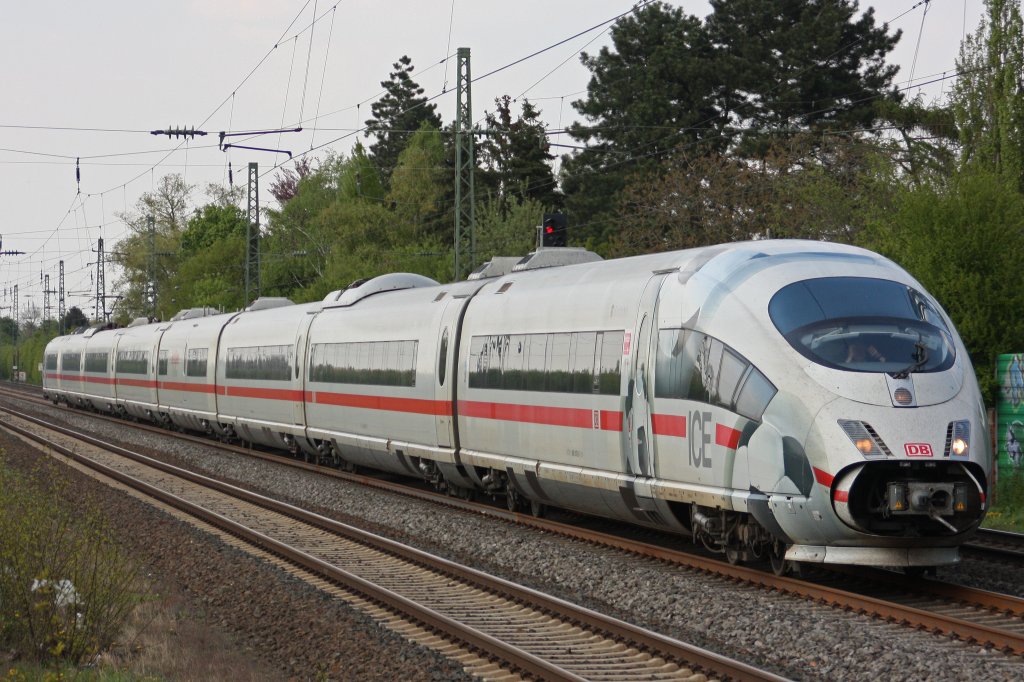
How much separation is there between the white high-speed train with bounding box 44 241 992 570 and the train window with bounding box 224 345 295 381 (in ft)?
20.4

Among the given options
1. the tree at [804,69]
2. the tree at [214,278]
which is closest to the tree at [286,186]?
the tree at [214,278]

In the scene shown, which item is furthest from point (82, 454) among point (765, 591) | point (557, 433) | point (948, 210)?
point (765, 591)

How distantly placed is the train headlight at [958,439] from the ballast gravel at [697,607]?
1.62 meters

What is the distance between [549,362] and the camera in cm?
1503

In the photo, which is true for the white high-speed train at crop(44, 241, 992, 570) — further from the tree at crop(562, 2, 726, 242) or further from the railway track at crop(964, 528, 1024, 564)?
the tree at crop(562, 2, 726, 242)

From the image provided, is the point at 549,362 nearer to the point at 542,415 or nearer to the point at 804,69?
the point at 542,415

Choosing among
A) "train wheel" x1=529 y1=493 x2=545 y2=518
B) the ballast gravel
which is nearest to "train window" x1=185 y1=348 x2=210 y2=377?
the ballast gravel

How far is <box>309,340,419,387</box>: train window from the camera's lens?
19.7 m

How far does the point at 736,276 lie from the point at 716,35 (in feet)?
132

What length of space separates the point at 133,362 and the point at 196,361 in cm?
847

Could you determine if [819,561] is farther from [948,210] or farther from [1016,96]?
[1016,96]

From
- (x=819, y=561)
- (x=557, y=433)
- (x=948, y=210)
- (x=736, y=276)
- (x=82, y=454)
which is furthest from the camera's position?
(x=82, y=454)

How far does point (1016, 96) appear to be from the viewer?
31219 mm

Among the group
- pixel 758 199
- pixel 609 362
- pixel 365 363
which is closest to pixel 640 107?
pixel 758 199
